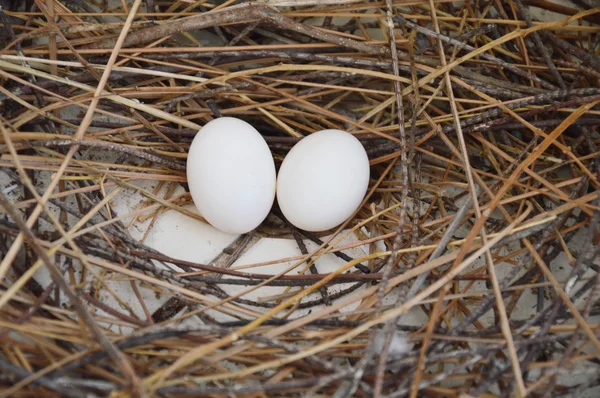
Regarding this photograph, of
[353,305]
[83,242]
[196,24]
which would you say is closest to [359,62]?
[196,24]

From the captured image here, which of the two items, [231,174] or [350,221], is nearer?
[231,174]

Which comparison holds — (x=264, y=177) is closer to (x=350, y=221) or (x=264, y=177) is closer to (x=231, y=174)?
(x=231, y=174)

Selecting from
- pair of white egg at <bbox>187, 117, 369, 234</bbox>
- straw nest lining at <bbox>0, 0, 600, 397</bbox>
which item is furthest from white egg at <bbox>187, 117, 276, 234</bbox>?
straw nest lining at <bbox>0, 0, 600, 397</bbox>

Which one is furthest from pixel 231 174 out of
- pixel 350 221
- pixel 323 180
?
pixel 350 221

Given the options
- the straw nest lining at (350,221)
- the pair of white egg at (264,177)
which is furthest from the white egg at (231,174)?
the straw nest lining at (350,221)

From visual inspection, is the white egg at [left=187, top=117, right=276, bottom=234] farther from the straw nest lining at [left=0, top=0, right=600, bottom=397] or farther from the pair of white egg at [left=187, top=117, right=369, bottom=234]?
the straw nest lining at [left=0, top=0, right=600, bottom=397]
